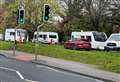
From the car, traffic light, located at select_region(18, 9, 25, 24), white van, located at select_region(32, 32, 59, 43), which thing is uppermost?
traffic light, located at select_region(18, 9, 25, 24)

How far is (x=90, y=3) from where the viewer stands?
Answer: 220 ft

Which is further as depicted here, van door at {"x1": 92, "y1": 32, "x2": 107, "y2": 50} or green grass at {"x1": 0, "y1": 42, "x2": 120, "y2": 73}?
van door at {"x1": 92, "y1": 32, "x2": 107, "y2": 50}

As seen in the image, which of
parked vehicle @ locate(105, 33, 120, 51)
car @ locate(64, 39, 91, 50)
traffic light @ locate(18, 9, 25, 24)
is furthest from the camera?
car @ locate(64, 39, 91, 50)

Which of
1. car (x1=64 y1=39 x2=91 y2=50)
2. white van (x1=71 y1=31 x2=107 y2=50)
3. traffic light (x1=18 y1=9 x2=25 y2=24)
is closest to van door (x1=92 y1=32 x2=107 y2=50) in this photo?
white van (x1=71 y1=31 x2=107 y2=50)

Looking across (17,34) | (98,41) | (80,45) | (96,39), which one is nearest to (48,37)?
(17,34)

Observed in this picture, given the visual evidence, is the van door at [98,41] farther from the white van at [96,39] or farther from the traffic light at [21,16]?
the traffic light at [21,16]

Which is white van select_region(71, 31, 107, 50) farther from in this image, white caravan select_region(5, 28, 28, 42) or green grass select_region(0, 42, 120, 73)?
white caravan select_region(5, 28, 28, 42)

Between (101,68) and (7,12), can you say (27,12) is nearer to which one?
(7,12)

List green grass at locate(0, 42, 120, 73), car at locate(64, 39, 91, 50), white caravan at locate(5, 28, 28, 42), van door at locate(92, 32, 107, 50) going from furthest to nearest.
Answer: white caravan at locate(5, 28, 28, 42), van door at locate(92, 32, 107, 50), car at locate(64, 39, 91, 50), green grass at locate(0, 42, 120, 73)

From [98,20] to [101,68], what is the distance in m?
38.8

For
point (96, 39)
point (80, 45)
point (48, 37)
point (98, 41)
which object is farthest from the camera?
point (48, 37)

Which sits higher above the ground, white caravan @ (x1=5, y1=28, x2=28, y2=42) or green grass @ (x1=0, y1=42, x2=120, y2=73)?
white caravan @ (x1=5, y1=28, x2=28, y2=42)

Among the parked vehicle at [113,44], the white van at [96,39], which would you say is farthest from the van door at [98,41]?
the parked vehicle at [113,44]

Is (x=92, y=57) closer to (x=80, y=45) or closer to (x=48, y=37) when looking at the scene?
(x=80, y=45)
